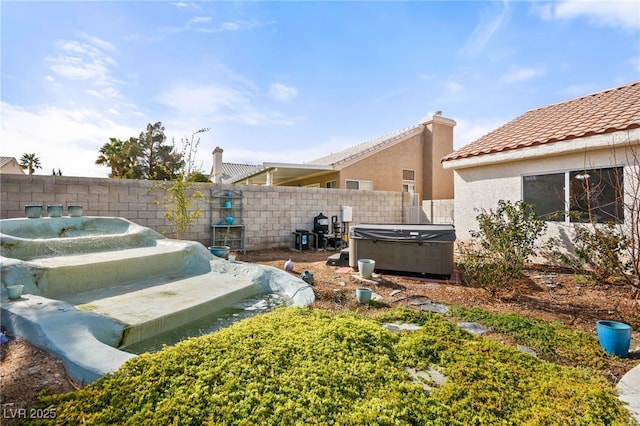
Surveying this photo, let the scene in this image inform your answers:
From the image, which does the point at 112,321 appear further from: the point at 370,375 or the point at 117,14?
the point at 117,14

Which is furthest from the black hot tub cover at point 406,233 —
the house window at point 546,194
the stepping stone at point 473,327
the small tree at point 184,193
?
the small tree at point 184,193

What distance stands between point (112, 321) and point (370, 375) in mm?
2551

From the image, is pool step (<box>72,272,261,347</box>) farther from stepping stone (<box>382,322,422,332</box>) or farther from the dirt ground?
stepping stone (<box>382,322,422,332</box>)

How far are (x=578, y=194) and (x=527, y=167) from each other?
46.0 inches

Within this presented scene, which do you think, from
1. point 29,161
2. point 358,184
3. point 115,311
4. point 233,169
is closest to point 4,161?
point 29,161

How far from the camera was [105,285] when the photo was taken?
4398 millimetres

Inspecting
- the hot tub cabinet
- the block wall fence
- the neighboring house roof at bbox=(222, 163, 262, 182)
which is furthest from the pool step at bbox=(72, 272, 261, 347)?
the neighboring house roof at bbox=(222, 163, 262, 182)

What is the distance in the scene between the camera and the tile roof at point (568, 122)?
5.87 metres

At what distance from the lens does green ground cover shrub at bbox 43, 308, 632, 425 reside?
5.65 feet

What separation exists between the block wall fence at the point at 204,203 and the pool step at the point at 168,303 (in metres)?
3.89

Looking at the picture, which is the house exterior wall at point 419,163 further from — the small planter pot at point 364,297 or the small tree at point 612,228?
the small planter pot at point 364,297

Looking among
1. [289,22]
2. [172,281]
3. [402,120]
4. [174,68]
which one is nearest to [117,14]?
[174,68]

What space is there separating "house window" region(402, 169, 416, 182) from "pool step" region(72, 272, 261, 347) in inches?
478

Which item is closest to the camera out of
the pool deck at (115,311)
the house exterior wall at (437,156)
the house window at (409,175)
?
the pool deck at (115,311)
